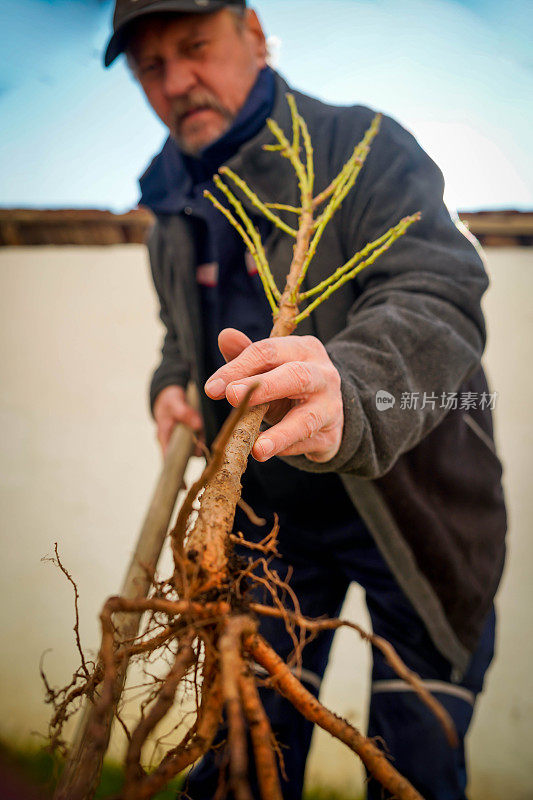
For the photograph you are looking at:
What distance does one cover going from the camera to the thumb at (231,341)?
1.78ft

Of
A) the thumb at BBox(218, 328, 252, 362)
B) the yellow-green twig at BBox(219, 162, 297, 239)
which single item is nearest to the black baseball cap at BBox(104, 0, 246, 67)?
the yellow-green twig at BBox(219, 162, 297, 239)

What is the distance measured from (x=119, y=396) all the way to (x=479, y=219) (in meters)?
Result: 1.86

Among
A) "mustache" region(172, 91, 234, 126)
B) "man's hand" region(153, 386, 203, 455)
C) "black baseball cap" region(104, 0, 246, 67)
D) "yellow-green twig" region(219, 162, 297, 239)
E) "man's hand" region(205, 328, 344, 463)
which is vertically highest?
"black baseball cap" region(104, 0, 246, 67)

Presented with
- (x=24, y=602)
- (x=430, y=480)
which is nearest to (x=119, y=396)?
(x=24, y=602)

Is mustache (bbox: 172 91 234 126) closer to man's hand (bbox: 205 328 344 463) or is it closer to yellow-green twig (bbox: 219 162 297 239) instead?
yellow-green twig (bbox: 219 162 297 239)

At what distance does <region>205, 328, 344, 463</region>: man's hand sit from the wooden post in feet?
0.63

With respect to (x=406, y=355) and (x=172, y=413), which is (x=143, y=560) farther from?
(x=406, y=355)

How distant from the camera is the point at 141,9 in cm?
90

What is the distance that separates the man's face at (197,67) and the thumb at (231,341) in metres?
0.60

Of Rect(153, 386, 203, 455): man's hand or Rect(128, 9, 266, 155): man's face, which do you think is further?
Rect(153, 386, 203, 455): man's hand

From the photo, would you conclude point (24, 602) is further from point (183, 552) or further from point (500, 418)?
point (500, 418)

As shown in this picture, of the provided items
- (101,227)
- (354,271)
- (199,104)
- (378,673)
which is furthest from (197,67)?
(101,227)

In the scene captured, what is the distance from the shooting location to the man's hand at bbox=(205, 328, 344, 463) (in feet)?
1.52

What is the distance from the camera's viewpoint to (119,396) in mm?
2234
